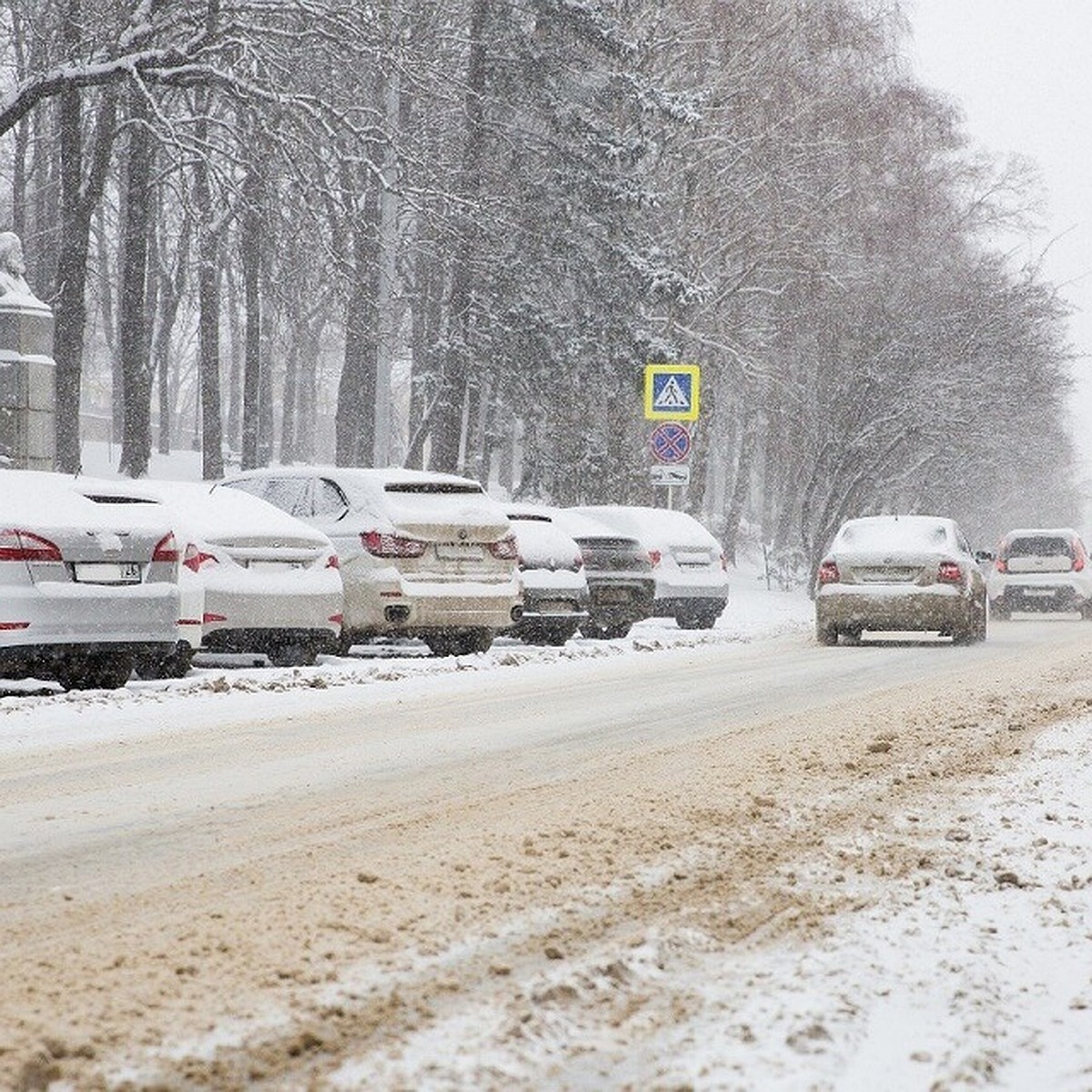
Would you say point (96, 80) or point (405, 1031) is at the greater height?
point (96, 80)

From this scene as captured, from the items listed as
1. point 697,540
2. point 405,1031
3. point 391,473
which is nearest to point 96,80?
point 391,473

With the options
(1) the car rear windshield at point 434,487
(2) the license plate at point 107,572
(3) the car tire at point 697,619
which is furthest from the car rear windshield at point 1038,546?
(2) the license plate at point 107,572

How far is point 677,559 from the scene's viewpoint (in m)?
22.8

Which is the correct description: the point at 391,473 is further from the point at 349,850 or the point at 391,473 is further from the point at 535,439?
the point at 535,439

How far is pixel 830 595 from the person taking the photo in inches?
802

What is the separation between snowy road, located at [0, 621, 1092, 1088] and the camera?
3.76m

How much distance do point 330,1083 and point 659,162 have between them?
3402 centimetres

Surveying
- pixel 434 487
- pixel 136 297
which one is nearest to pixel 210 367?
pixel 136 297

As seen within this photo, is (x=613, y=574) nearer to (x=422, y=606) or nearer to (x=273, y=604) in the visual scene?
(x=422, y=606)

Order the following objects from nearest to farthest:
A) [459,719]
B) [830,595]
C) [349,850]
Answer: [349,850]
[459,719]
[830,595]

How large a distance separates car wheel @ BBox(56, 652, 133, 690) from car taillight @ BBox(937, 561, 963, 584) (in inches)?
423

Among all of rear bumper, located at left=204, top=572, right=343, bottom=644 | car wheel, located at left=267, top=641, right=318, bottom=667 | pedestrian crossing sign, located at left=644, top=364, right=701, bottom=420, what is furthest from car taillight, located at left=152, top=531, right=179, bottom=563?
pedestrian crossing sign, located at left=644, top=364, right=701, bottom=420

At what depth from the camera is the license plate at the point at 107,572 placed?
11.4 meters

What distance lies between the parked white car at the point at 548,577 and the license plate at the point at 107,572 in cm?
635
